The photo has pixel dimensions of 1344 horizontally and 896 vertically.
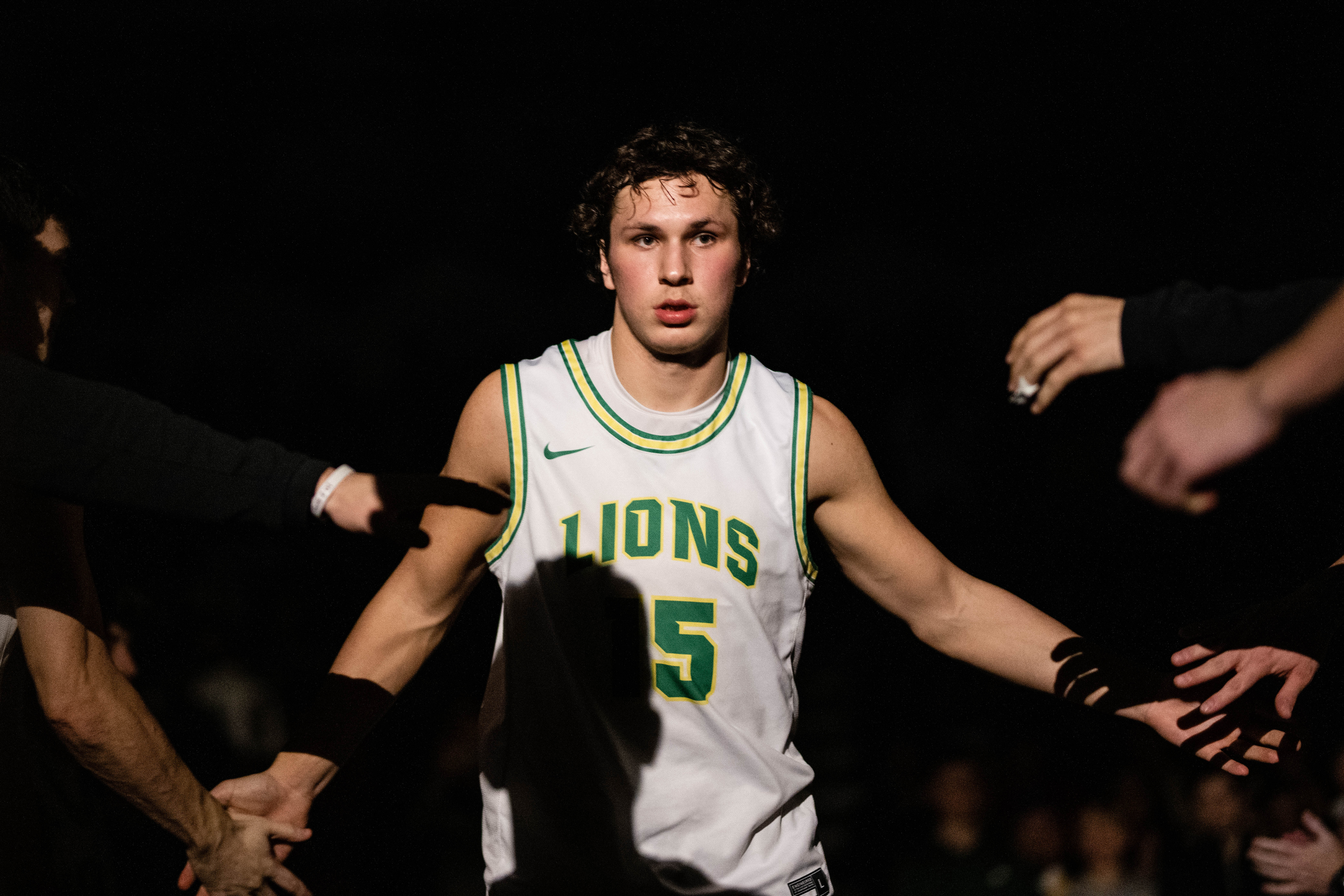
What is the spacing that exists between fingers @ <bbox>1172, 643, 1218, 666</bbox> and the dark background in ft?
7.06

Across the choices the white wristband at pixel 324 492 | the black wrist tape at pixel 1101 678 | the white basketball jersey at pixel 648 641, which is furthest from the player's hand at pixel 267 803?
the black wrist tape at pixel 1101 678

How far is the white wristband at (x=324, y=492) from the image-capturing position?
159 cm

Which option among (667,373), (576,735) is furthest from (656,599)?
(667,373)

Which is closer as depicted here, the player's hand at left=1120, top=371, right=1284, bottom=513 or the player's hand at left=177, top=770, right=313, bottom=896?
the player's hand at left=1120, top=371, right=1284, bottom=513

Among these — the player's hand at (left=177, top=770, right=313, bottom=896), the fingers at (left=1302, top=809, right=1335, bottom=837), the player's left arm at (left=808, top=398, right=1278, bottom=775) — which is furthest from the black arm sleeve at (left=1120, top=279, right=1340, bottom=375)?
the fingers at (left=1302, top=809, right=1335, bottom=837)

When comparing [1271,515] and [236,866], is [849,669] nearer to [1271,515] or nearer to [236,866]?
[1271,515]

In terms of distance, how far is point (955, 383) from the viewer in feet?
15.4

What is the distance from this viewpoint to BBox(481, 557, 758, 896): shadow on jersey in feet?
6.47

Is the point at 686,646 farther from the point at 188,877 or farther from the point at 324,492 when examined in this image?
the point at 188,877

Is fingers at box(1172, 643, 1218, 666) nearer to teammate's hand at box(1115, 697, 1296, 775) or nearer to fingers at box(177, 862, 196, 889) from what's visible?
teammate's hand at box(1115, 697, 1296, 775)

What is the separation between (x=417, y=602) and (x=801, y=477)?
2.95 feet

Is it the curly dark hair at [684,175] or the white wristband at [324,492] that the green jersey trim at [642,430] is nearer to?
the curly dark hair at [684,175]

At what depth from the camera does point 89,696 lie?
1.80 meters

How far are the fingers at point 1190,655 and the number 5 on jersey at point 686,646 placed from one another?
99cm
